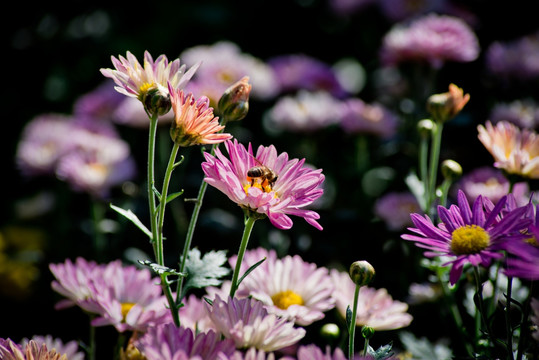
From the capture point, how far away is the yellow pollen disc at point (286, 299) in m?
0.82

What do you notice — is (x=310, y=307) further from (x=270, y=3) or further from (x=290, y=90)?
(x=270, y=3)

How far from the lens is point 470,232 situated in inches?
26.8

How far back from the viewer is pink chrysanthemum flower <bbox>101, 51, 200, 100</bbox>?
2.35ft

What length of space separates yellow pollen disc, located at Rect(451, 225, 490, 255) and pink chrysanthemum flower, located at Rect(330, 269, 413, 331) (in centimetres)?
21

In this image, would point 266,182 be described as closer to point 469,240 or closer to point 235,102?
point 235,102

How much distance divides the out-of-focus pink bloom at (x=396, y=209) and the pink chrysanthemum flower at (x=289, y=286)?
19.6 inches

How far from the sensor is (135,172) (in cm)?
171

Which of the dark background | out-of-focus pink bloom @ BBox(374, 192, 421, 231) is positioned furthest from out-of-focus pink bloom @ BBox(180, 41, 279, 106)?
out-of-focus pink bloom @ BBox(374, 192, 421, 231)

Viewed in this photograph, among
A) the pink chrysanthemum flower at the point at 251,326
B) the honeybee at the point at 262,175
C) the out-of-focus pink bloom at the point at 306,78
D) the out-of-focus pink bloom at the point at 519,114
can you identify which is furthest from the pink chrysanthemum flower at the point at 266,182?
the out-of-focus pink bloom at the point at 306,78

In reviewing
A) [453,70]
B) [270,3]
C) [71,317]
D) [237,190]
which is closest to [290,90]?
[453,70]

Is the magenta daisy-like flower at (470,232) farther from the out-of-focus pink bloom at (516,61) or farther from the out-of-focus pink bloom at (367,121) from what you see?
the out-of-focus pink bloom at (516,61)

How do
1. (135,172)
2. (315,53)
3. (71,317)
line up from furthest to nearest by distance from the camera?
(315,53) → (135,172) → (71,317)

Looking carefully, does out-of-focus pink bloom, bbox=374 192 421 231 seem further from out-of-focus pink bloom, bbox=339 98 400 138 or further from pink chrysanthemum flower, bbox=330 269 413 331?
pink chrysanthemum flower, bbox=330 269 413 331

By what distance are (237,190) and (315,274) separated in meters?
0.28
